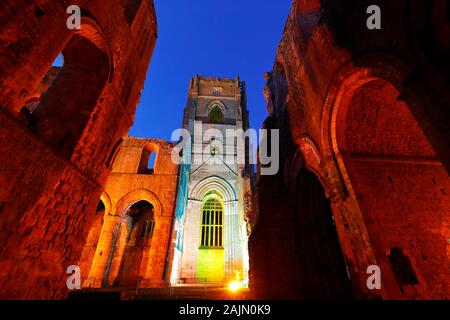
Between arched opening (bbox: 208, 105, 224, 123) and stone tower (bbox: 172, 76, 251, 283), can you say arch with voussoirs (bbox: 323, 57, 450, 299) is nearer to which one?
stone tower (bbox: 172, 76, 251, 283)

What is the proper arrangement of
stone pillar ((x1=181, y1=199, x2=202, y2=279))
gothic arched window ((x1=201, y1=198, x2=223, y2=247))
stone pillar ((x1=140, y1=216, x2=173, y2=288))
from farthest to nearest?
1. gothic arched window ((x1=201, y1=198, x2=223, y2=247))
2. stone pillar ((x1=181, y1=199, x2=202, y2=279))
3. stone pillar ((x1=140, y1=216, x2=173, y2=288))

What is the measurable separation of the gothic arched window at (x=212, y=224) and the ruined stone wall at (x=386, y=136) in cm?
1349

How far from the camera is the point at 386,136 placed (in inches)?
186

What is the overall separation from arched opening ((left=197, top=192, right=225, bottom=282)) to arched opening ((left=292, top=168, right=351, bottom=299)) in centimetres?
1033

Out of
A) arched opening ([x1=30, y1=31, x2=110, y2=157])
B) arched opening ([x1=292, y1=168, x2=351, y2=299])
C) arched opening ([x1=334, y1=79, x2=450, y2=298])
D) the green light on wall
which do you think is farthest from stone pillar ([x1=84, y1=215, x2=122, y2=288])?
arched opening ([x1=334, y1=79, x2=450, y2=298])

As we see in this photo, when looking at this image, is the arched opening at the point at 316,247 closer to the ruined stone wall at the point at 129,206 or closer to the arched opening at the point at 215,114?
the ruined stone wall at the point at 129,206

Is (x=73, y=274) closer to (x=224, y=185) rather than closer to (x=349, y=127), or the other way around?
(x=349, y=127)

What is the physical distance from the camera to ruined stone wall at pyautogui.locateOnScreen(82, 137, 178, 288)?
34.1 ft

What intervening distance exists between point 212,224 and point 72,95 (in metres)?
15.5

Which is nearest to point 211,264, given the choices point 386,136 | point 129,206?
point 129,206

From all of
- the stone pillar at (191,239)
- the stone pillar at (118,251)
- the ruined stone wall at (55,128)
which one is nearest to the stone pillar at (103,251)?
the stone pillar at (118,251)

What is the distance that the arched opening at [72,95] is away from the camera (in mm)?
3629

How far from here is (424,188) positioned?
440 cm
